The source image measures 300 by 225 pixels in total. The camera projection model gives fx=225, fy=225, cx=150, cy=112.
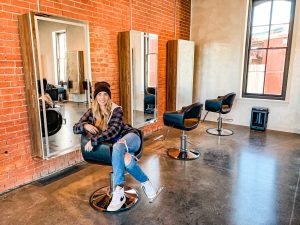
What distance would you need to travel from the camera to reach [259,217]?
206cm

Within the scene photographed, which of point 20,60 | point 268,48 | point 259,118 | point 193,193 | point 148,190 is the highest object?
point 268,48

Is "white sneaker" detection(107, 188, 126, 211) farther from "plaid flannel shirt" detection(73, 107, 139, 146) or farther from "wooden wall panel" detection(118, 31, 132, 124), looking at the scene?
"wooden wall panel" detection(118, 31, 132, 124)

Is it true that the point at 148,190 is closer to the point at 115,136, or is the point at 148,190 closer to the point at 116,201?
the point at 116,201

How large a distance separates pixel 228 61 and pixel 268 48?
0.84 meters

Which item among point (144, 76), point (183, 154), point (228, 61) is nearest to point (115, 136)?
point (183, 154)

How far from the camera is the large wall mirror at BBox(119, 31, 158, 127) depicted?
3.52 m

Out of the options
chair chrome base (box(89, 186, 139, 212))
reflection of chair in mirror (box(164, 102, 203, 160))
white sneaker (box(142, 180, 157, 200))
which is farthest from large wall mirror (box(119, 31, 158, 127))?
white sneaker (box(142, 180, 157, 200))

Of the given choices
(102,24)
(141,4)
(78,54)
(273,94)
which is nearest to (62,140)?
(78,54)

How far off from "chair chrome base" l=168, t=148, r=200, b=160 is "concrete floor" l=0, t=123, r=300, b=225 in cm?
10

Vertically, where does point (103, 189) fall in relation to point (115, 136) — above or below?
below

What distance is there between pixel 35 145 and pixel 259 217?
2.43m

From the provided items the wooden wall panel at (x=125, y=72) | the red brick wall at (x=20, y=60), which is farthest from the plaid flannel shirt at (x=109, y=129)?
the wooden wall panel at (x=125, y=72)

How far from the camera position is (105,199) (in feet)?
7.57

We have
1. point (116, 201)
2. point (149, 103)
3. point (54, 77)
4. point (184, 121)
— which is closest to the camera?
point (116, 201)
